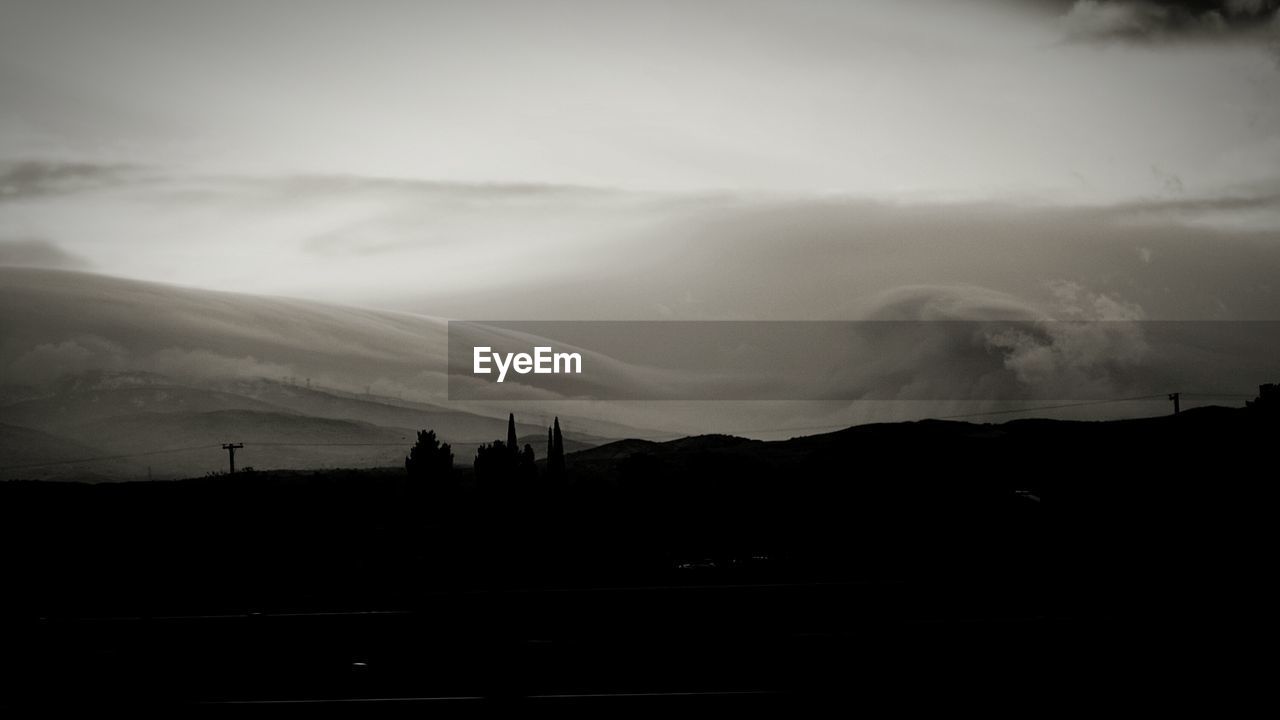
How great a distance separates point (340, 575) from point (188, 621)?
63.5ft

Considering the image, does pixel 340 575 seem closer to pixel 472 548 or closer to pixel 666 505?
pixel 472 548

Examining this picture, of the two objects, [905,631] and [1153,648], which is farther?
[905,631]

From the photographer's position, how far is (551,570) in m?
46.3

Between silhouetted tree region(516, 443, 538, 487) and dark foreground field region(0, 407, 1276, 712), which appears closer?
dark foreground field region(0, 407, 1276, 712)

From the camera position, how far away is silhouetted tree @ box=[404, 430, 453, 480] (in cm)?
18100

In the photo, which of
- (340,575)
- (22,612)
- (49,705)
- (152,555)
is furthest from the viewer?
(152,555)

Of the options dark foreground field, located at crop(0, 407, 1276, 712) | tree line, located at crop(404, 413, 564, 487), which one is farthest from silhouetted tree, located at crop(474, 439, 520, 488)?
dark foreground field, located at crop(0, 407, 1276, 712)

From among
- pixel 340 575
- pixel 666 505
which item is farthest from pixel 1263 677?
pixel 666 505

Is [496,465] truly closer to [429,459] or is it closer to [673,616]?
[429,459]

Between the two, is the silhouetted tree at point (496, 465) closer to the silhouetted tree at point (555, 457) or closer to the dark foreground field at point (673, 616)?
the silhouetted tree at point (555, 457)

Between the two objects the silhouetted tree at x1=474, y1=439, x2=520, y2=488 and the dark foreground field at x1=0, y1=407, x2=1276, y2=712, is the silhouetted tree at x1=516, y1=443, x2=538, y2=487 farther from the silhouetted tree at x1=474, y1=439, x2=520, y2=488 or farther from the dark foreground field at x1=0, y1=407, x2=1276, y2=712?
the dark foreground field at x1=0, y1=407, x2=1276, y2=712

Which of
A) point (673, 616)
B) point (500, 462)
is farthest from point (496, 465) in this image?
point (673, 616)

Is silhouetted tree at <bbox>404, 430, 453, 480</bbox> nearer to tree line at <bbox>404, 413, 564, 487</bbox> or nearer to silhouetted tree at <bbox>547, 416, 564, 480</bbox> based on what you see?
tree line at <bbox>404, 413, 564, 487</bbox>

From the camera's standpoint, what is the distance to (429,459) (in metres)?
183
